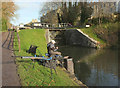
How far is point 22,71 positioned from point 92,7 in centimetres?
4016

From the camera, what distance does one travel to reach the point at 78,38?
112 feet

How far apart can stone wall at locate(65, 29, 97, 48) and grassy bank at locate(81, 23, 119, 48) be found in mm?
1291

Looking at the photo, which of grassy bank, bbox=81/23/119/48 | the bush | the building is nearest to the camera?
grassy bank, bbox=81/23/119/48

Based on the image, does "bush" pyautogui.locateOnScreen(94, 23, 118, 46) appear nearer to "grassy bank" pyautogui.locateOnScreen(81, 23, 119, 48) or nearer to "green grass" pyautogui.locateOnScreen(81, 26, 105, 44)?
"grassy bank" pyautogui.locateOnScreen(81, 23, 119, 48)

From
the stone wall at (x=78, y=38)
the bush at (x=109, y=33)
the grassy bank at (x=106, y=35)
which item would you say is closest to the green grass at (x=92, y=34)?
the grassy bank at (x=106, y=35)

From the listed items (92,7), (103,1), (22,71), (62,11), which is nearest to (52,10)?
(62,11)

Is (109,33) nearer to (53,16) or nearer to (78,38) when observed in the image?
(78,38)

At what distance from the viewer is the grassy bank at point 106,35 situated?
2853cm

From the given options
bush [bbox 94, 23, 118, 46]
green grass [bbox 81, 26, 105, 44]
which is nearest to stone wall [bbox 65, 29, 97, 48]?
green grass [bbox 81, 26, 105, 44]

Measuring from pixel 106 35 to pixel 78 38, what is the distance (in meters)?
7.17

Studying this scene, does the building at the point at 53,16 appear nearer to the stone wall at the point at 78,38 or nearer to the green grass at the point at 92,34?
the stone wall at the point at 78,38

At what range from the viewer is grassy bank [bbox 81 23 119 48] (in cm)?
2853

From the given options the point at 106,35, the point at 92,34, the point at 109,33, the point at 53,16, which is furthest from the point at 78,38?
the point at 53,16

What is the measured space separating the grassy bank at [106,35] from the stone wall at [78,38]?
1.29 meters
